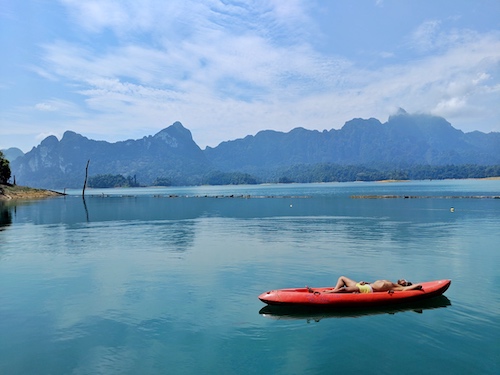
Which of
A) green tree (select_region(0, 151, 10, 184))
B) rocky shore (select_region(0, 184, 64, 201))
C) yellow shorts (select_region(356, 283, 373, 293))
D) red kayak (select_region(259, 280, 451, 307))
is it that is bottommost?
red kayak (select_region(259, 280, 451, 307))

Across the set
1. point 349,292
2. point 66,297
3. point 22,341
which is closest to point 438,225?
point 349,292

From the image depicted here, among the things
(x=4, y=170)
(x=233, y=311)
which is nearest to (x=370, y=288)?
(x=233, y=311)

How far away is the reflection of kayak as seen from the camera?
18.7 meters

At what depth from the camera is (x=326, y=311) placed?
19.0 m

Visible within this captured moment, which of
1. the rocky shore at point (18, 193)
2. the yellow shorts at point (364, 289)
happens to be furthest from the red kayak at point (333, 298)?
the rocky shore at point (18, 193)

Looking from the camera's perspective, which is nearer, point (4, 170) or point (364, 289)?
point (364, 289)

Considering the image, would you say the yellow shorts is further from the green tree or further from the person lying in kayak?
the green tree

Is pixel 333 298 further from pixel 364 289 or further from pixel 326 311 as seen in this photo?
pixel 364 289

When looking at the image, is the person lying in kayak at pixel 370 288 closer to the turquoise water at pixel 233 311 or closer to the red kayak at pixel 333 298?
the red kayak at pixel 333 298

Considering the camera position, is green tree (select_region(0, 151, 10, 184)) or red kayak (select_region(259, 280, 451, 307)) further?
green tree (select_region(0, 151, 10, 184))

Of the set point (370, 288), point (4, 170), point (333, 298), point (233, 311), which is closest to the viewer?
point (333, 298)

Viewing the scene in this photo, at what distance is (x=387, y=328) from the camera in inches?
675

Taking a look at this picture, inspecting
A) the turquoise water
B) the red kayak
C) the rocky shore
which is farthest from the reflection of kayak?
the rocky shore

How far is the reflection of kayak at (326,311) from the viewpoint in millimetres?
18663
